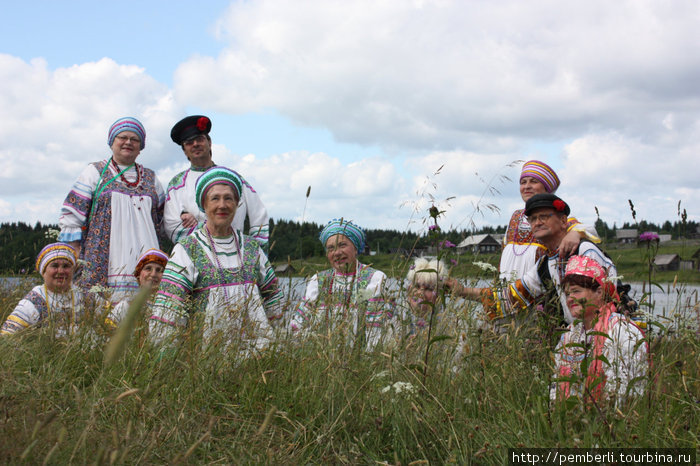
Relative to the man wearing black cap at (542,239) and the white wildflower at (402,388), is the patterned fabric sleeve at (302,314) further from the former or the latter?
the man wearing black cap at (542,239)

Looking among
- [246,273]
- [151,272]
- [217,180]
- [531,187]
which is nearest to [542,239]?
[531,187]

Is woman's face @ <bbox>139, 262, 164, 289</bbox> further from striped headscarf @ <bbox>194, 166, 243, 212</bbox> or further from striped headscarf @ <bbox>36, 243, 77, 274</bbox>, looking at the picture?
striped headscarf @ <bbox>194, 166, 243, 212</bbox>

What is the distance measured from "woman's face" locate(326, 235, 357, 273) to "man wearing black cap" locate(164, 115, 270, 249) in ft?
4.14

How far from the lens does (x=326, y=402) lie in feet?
9.02

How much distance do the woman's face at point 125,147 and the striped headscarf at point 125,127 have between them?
33mm

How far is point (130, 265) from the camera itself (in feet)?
19.1

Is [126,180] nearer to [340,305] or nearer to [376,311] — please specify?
[340,305]

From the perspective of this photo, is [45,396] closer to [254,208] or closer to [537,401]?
[537,401]

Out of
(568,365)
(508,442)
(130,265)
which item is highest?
(130,265)

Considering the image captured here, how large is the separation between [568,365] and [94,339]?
8.29ft

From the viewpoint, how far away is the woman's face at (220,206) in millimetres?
4598

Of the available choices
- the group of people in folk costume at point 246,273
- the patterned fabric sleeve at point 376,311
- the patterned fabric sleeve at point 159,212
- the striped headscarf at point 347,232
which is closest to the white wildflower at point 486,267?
the group of people in folk costume at point 246,273

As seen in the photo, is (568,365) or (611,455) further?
(568,365)

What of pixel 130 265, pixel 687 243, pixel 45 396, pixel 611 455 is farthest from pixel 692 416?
pixel 130 265
